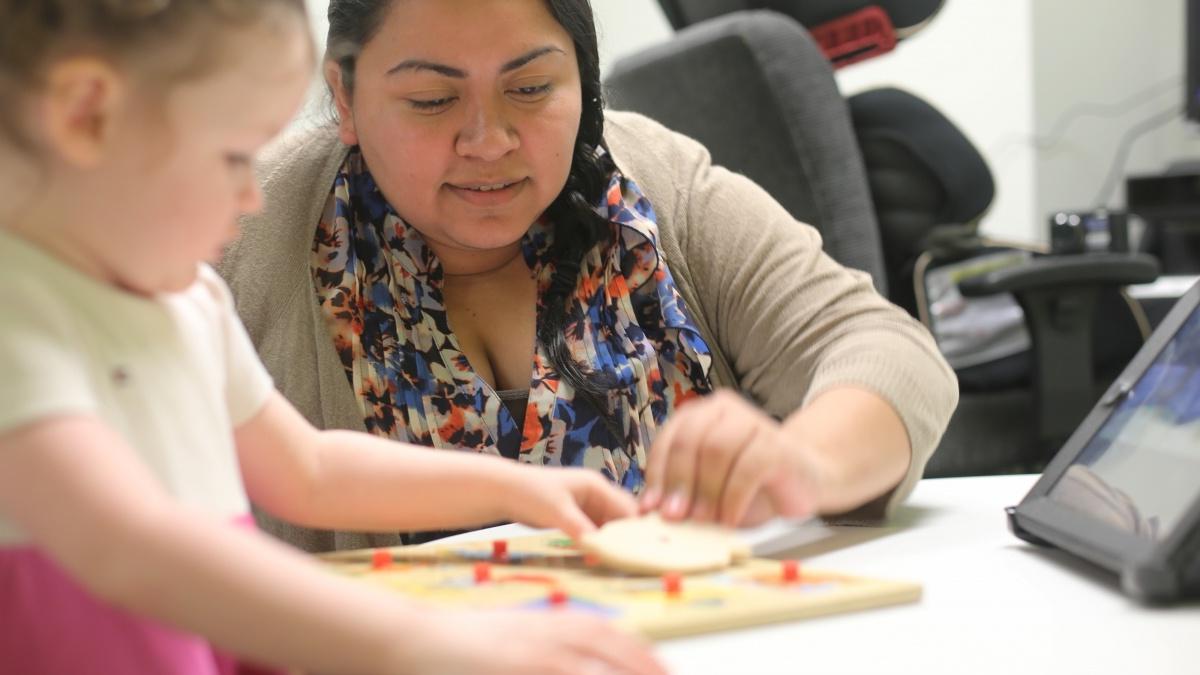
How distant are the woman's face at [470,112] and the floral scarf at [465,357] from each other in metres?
0.07

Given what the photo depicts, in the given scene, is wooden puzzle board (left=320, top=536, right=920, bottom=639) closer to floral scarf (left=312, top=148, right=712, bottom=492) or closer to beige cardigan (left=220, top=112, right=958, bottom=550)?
beige cardigan (left=220, top=112, right=958, bottom=550)

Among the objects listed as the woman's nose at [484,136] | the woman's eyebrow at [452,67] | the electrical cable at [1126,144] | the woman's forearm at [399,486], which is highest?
the woman's eyebrow at [452,67]

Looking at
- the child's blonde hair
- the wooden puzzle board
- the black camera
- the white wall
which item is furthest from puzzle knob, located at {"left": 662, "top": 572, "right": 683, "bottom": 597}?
the white wall

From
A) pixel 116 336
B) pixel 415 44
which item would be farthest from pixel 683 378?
pixel 116 336

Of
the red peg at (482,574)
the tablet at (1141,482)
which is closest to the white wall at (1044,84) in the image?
the tablet at (1141,482)

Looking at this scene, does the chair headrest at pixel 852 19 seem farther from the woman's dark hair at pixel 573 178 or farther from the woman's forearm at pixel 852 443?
the woman's forearm at pixel 852 443

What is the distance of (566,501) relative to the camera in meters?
0.79

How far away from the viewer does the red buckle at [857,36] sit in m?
1.84

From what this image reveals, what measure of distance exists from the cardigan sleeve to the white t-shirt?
0.56 metres

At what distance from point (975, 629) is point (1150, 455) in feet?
0.61

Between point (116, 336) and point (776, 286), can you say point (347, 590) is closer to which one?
point (116, 336)

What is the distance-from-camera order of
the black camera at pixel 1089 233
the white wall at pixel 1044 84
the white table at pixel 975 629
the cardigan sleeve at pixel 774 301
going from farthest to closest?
the white wall at pixel 1044 84 < the black camera at pixel 1089 233 < the cardigan sleeve at pixel 774 301 < the white table at pixel 975 629

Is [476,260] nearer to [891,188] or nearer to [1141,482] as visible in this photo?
[1141,482]

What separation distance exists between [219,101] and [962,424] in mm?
1721
